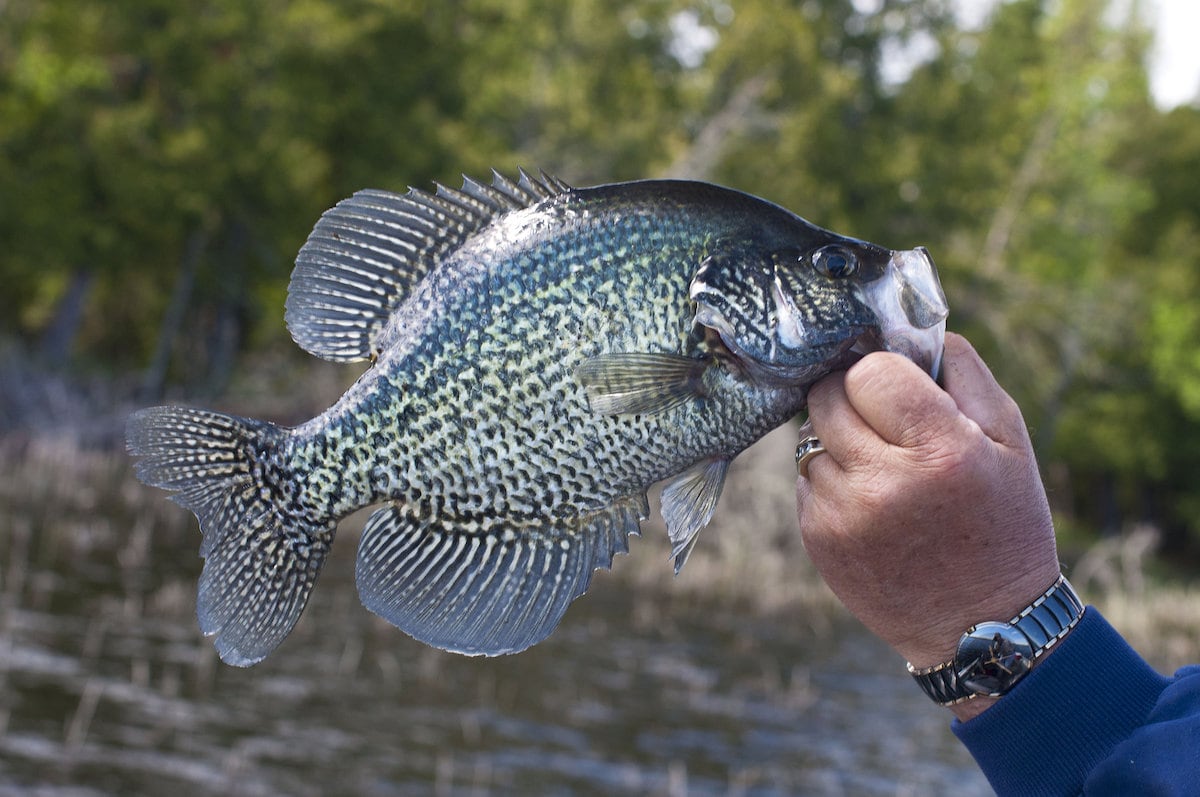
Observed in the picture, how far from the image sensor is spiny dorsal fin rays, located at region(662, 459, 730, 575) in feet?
6.99

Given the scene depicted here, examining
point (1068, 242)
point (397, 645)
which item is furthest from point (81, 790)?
point (1068, 242)

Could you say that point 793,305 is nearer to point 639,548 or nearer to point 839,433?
point 839,433

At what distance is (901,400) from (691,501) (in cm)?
42

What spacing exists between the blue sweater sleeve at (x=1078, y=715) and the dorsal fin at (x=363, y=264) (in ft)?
4.13

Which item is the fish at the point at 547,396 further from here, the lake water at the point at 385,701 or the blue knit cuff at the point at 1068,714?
the lake water at the point at 385,701

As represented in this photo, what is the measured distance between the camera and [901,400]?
1.98 metres

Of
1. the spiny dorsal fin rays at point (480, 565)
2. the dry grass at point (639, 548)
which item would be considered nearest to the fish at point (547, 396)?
the spiny dorsal fin rays at point (480, 565)

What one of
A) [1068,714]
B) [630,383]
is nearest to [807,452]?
[630,383]

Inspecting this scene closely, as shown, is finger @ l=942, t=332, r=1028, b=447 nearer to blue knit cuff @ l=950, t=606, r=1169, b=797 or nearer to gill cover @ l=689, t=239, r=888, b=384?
gill cover @ l=689, t=239, r=888, b=384

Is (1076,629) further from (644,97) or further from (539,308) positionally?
(644,97)

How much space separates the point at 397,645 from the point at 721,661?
4.48 meters

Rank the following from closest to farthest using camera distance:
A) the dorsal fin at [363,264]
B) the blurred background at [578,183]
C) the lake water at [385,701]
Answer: the dorsal fin at [363,264] < the lake water at [385,701] < the blurred background at [578,183]

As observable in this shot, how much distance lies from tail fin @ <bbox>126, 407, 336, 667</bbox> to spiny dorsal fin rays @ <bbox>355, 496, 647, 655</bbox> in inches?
5.4

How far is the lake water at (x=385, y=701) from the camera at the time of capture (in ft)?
35.1
